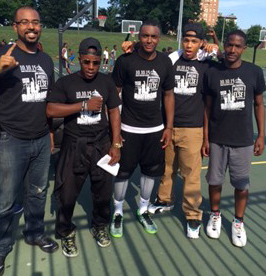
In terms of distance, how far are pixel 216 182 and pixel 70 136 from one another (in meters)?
1.58

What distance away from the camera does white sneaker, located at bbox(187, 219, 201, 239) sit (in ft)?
11.3

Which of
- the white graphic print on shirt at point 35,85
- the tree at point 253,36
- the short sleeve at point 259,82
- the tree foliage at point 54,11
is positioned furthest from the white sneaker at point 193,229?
the tree at point 253,36

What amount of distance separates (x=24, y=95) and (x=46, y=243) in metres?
1.47

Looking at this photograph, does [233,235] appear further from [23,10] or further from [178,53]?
[23,10]

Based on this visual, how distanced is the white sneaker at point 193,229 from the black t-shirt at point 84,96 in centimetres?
144

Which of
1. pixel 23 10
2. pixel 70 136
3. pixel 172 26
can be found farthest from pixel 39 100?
pixel 172 26

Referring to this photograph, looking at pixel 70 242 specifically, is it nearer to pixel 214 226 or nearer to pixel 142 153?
pixel 142 153

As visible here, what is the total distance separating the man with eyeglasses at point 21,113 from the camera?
2.57 meters

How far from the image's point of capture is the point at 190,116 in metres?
3.42

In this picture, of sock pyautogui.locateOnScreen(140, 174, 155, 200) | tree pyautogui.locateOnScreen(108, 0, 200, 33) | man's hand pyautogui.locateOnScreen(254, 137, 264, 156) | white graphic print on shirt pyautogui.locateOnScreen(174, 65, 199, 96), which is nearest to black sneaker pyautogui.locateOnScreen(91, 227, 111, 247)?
sock pyautogui.locateOnScreen(140, 174, 155, 200)

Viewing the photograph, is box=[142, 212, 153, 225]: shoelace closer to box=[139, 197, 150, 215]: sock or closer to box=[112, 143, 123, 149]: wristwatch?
box=[139, 197, 150, 215]: sock

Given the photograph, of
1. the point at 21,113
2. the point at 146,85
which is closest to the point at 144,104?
the point at 146,85

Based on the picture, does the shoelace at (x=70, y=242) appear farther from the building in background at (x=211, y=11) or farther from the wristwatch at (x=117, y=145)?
the building in background at (x=211, y=11)

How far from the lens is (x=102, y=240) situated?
3.24m
